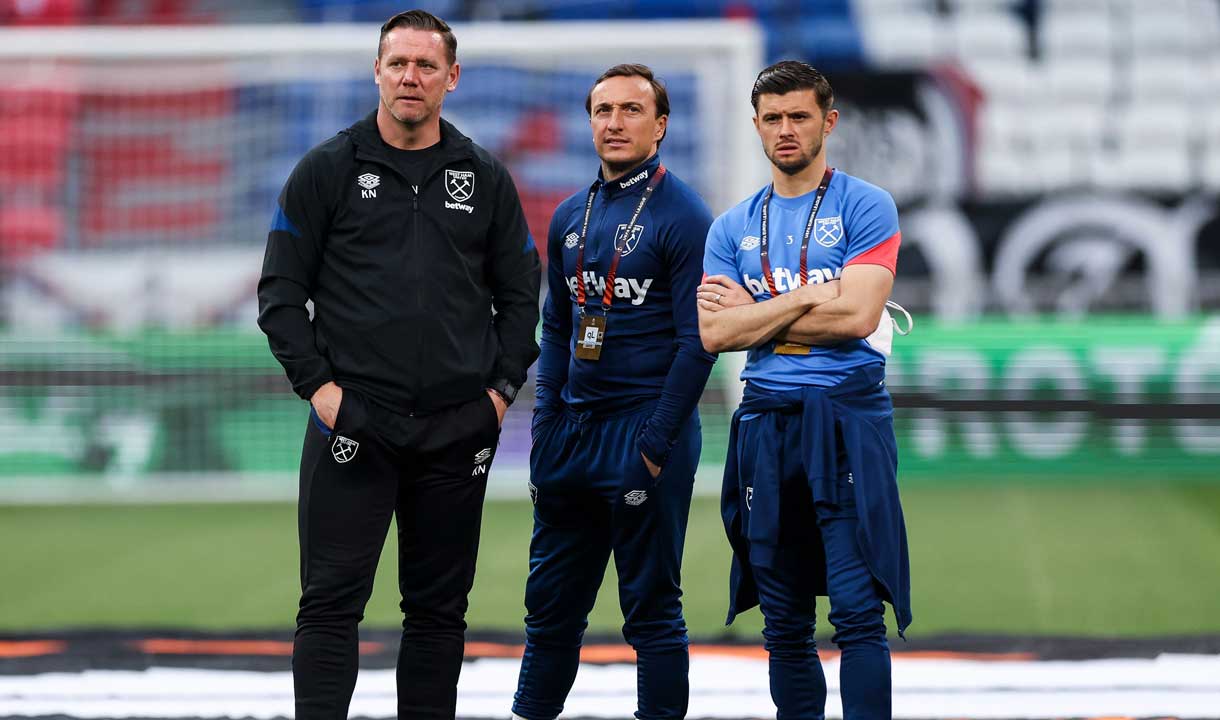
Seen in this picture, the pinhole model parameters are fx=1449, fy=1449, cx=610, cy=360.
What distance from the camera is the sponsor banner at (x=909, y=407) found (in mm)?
10148

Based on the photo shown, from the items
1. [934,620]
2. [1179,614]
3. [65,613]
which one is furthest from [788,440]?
[65,613]

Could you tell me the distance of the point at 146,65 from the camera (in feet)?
34.6

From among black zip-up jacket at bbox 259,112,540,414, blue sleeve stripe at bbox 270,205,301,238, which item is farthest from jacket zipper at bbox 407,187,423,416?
blue sleeve stripe at bbox 270,205,301,238

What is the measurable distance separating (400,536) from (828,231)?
1.35 meters

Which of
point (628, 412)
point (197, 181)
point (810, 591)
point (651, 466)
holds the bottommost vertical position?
point (810, 591)

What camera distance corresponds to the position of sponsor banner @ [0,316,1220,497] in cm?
1015

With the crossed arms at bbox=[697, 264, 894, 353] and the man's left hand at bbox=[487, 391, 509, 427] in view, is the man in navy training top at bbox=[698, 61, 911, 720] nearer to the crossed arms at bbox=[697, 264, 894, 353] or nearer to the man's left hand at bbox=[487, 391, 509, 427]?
the crossed arms at bbox=[697, 264, 894, 353]

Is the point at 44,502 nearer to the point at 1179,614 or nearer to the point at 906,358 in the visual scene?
the point at 906,358

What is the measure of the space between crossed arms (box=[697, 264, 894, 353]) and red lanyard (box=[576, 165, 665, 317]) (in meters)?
0.27

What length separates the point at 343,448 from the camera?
3568mm

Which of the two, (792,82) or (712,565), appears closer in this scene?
(792,82)

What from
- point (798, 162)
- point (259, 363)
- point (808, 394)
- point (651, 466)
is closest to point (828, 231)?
point (798, 162)

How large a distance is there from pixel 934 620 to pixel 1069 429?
501 cm

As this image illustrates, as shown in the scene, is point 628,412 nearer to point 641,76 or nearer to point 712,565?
point 641,76
